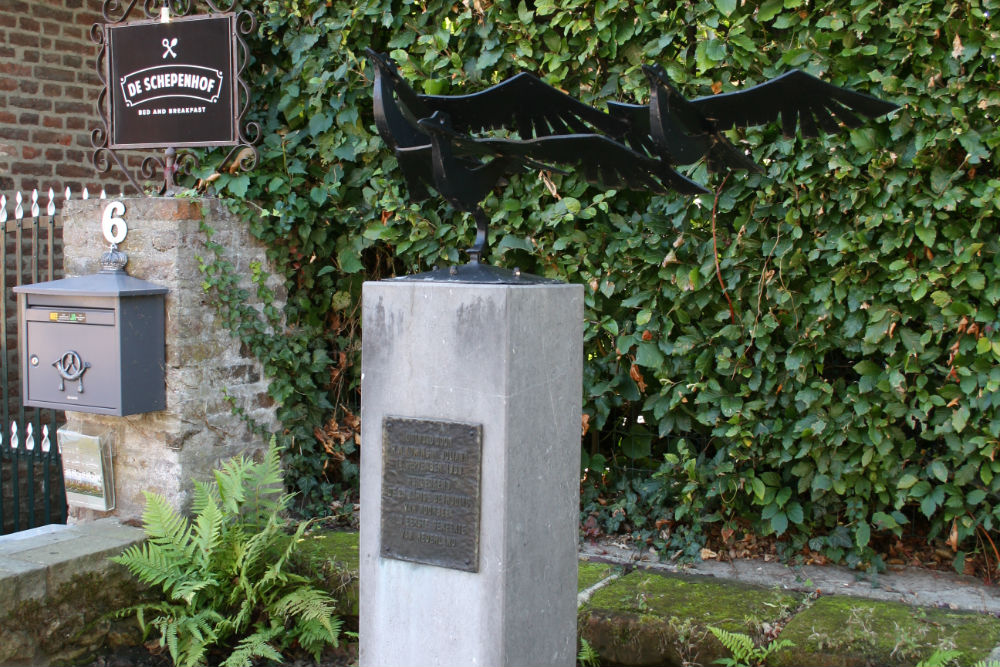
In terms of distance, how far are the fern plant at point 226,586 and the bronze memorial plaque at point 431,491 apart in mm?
972

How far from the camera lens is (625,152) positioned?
100 inches

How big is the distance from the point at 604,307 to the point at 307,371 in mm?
1677

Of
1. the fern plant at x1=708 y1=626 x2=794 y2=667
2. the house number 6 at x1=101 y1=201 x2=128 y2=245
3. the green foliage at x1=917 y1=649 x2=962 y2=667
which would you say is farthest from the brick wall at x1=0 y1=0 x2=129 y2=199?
the green foliage at x1=917 y1=649 x2=962 y2=667

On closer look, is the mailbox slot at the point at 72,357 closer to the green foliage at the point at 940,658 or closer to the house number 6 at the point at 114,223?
the house number 6 at the point at 114,223

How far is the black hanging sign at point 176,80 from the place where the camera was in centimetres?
457

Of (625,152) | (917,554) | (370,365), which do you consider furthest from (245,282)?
(917,554)

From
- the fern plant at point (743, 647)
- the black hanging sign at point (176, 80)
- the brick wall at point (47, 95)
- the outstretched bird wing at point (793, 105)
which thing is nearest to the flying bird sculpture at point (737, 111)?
the outstretched bird wing at point (793, 105)

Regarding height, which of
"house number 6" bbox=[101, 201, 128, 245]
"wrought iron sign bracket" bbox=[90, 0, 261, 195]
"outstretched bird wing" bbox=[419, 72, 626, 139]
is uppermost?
Answer: "wrought iron sign bracket" bbox=[90, 0, 261, 195]

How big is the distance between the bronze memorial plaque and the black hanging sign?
244cm

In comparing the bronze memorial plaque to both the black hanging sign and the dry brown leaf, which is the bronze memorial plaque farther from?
the black hanging sign

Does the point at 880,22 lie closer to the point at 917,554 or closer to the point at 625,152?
the point at 625,152

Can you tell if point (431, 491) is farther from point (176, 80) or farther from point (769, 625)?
point (176, 80)

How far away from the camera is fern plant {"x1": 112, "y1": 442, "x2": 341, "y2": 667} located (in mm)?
3646

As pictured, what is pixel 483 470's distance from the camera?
105 inches
